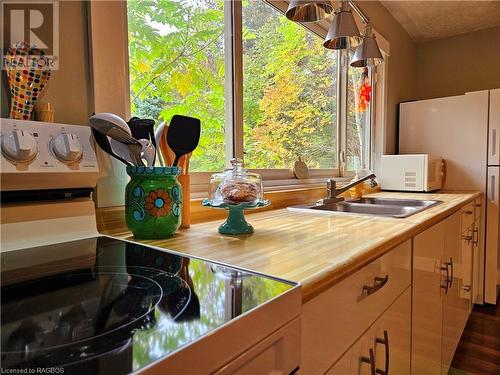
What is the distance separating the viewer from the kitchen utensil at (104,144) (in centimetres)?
82

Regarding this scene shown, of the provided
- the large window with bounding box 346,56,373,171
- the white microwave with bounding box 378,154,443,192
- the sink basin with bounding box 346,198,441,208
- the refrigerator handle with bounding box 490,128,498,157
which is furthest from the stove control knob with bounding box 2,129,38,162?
the refrigerator handle with bounding box 490,128,498,157

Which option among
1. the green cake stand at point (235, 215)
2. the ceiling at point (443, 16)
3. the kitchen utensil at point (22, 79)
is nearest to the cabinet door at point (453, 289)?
the green cake stand at point (235, 215)

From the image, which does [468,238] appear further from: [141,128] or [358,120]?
[141,128]

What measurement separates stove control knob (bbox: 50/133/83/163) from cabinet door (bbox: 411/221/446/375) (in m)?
1.00

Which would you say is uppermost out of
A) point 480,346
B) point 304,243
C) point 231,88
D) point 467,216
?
point 231,88

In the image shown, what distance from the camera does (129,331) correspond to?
1.17ft

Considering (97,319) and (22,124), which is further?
(22,124)

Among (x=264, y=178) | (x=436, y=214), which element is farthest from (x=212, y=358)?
(x=264, y=178)

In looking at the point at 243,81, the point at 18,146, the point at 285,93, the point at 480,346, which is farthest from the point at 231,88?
the point at 480,346

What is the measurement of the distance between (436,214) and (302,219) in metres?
0.53

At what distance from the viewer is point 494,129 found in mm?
2455

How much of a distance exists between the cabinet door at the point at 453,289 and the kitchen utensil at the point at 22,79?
4.99 ft

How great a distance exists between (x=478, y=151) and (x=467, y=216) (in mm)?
814

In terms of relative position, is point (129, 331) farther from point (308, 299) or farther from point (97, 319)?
point (308, 299)
